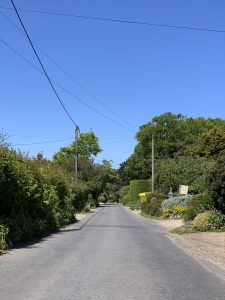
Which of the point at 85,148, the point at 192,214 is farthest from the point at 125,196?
the point at 192,214

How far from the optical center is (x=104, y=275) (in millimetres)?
11117

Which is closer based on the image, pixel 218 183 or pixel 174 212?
pixel 218 183

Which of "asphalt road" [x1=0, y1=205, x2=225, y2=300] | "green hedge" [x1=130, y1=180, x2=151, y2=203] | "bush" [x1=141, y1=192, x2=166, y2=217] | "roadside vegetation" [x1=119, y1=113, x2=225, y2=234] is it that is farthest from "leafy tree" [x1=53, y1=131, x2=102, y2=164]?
"asphalt road" [x1=0, y1=205, x2=225, y2=300]

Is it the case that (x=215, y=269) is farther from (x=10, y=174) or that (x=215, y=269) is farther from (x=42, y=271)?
(x=10, y=174)

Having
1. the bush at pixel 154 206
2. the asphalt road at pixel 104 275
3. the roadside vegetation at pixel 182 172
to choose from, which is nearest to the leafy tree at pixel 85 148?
the roadside vegetation at pixel 182 172

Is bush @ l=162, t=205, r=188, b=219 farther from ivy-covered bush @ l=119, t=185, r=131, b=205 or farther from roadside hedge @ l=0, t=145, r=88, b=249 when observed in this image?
ivy-covered bush @ l=119, t=185, r=131, b=205

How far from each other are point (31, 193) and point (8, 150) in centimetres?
306

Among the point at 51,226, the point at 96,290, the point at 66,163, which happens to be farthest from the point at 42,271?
the point at 66,163

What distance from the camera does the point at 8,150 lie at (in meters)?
19.6

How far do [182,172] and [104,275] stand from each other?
4975cm

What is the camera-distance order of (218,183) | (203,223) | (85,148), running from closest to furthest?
1. (218,183)
2. (203,223)
3. (85,148)

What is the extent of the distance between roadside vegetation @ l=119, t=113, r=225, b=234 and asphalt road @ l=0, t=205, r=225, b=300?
987 centimetres

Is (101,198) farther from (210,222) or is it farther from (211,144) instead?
(210,222)

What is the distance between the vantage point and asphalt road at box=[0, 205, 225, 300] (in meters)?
9.04
